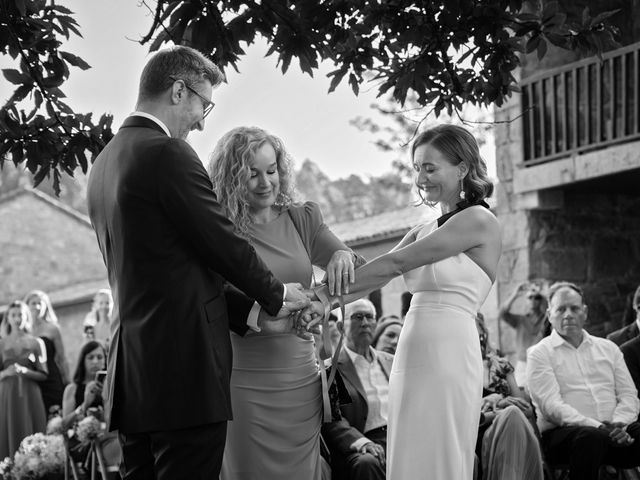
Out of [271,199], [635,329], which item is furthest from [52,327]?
Result: [271,199]

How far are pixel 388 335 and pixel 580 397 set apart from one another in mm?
1523

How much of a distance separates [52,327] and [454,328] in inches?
309

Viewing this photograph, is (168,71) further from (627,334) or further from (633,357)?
(627,334)

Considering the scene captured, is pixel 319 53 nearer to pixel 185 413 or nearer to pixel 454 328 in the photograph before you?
pixel 454 328

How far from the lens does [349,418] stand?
6262mm

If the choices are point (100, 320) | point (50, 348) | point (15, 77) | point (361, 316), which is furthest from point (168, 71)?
point (100, 320)

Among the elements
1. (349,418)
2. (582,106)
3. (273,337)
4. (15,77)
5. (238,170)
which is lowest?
(349,418)

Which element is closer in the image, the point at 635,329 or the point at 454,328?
the point at 454,328

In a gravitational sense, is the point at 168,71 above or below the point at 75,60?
below

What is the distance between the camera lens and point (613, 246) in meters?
11.9

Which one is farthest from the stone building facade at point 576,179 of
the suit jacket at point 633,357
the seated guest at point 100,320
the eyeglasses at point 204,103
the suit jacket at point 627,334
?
the eyeglasses at point 204,103

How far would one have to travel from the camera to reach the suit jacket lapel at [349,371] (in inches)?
249

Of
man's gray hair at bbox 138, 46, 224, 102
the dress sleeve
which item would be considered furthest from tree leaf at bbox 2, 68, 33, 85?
man's gray hair at bbox 138, 46, 224, 102

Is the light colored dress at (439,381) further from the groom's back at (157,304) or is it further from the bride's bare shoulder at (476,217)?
the groom's back at (157,304)
